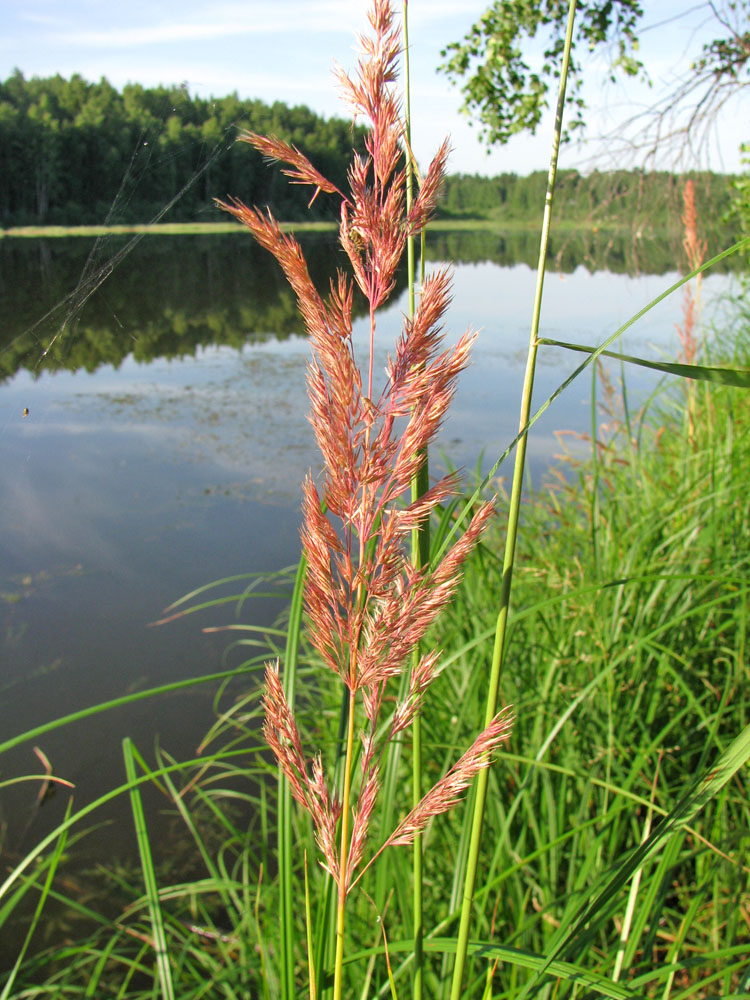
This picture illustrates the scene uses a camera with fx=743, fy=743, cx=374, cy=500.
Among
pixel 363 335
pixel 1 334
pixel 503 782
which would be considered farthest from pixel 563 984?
pixel 363 335

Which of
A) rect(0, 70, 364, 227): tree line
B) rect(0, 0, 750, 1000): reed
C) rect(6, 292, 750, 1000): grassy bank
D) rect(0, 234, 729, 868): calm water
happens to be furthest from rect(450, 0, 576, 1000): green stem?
rect(0, 70, 364, 227): tree line

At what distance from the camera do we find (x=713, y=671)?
6.47 feet

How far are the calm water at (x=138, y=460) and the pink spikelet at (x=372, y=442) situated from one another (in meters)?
0.18

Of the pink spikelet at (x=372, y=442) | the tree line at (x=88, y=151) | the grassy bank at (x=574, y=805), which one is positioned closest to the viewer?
the pink spikelet at (x=372, y=442)

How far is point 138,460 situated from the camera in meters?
5.70

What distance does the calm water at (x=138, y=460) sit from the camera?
3.56 feet

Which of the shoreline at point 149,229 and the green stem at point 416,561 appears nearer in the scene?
the green stem at point 416,561

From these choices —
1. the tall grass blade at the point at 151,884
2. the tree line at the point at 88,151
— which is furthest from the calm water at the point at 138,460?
the tall grass blade at the point at 151,884

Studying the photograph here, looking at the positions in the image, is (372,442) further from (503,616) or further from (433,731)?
(433,731)

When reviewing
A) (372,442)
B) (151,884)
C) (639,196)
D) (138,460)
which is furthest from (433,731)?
(138,460)

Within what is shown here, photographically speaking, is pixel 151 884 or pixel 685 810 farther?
pixel 151 884

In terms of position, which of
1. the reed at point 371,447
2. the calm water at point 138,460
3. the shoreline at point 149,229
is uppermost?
the shoreline at point 149,229

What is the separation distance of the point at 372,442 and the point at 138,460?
553cm

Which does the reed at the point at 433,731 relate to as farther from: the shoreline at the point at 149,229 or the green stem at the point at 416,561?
the shoreline at the point at 149,229
